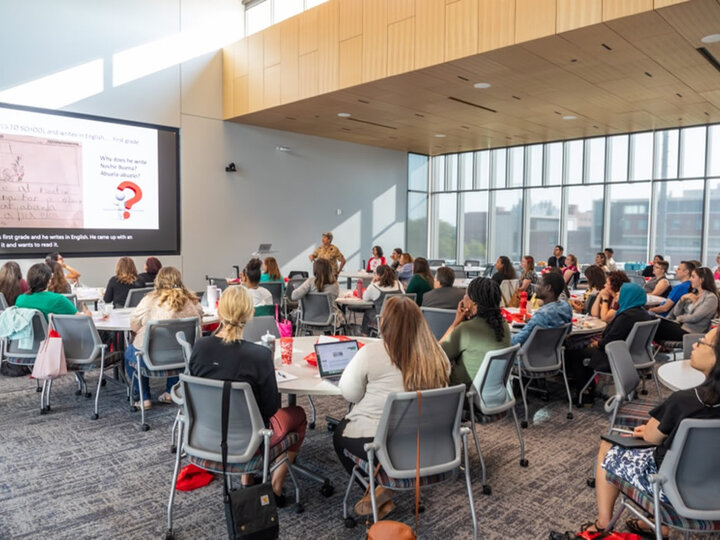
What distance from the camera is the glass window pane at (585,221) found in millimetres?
13719

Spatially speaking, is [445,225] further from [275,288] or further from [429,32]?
[275,288]

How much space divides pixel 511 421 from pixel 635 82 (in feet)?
20.9

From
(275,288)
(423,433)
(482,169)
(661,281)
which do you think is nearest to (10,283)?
(275,288)

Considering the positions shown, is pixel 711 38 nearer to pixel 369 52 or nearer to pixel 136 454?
pixel 369 52

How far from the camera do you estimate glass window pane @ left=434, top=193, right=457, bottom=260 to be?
16562 millimetres

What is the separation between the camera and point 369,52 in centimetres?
862

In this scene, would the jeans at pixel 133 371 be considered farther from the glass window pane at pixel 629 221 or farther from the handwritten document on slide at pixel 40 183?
the glass window pane at pixel 629 221

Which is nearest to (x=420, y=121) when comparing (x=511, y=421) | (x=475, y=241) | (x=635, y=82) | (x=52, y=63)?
(x=635, y=82)

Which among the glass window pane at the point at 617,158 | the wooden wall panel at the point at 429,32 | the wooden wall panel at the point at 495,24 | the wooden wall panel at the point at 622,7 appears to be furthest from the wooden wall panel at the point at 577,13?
the glass window pane at the point at 617,158

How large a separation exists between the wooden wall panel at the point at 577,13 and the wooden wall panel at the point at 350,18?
3.43m

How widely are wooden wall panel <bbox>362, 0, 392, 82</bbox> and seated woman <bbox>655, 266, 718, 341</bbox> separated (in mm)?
5256

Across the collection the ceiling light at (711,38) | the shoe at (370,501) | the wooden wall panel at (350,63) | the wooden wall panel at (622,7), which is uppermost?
the wooden wall panel at (350,63)

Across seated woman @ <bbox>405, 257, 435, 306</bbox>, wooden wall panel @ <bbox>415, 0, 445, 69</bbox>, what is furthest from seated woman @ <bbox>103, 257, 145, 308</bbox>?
wooden wall panel @ <bbox>415, 0, 445, 69</bbox>

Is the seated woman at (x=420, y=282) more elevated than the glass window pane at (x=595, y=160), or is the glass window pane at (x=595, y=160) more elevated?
the glass window pane at (x=595, y=160)
